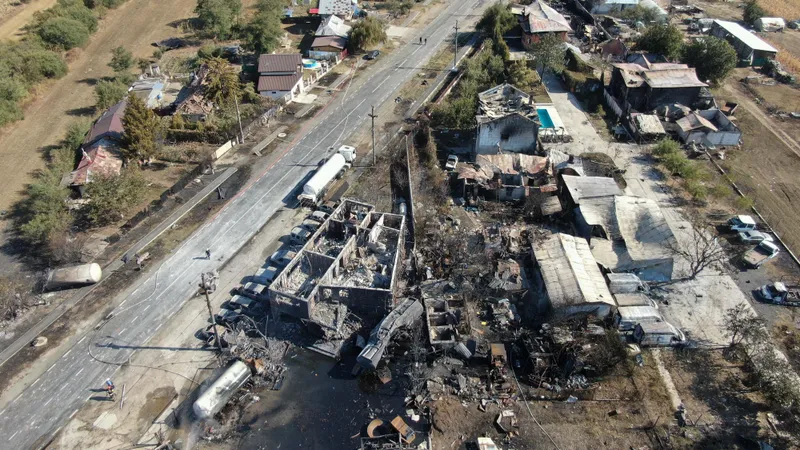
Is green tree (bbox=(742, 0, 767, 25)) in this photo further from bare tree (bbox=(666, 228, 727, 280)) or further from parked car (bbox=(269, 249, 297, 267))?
parked car (bbox=(269, 249, 297, 267))

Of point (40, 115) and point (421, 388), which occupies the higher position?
point (40, 115)

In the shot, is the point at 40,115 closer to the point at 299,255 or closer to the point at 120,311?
the point at 120,311

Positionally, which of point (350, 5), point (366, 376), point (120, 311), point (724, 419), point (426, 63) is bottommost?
point (724, 419)

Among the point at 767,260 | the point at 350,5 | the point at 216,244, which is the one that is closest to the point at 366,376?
the point at 216,244

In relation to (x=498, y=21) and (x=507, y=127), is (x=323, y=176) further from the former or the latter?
(x=498, y=21)

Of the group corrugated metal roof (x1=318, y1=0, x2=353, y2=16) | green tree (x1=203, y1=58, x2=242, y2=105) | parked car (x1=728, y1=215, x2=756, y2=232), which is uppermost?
corrugated metal roof (x1=318, y1=0, x2=353, y2=16)

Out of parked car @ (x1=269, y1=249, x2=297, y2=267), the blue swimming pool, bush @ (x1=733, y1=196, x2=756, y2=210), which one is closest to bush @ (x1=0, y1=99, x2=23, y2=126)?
parked car @ (x1=269, y1=249, x2=297, y2=267)

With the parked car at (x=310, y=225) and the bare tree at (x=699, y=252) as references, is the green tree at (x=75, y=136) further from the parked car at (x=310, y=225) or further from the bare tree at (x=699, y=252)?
the bare tree at (x=699, y=252)
